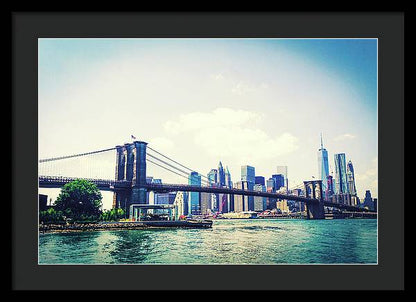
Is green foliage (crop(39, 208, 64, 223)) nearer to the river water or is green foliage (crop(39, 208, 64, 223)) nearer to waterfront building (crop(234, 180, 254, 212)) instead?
the river water

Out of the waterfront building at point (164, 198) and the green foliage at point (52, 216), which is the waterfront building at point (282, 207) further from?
the green foliage at point (52, 216)

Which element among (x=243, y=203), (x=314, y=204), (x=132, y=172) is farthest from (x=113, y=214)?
(x=314, y=204)

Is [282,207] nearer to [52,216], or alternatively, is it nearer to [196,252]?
[52,216]
